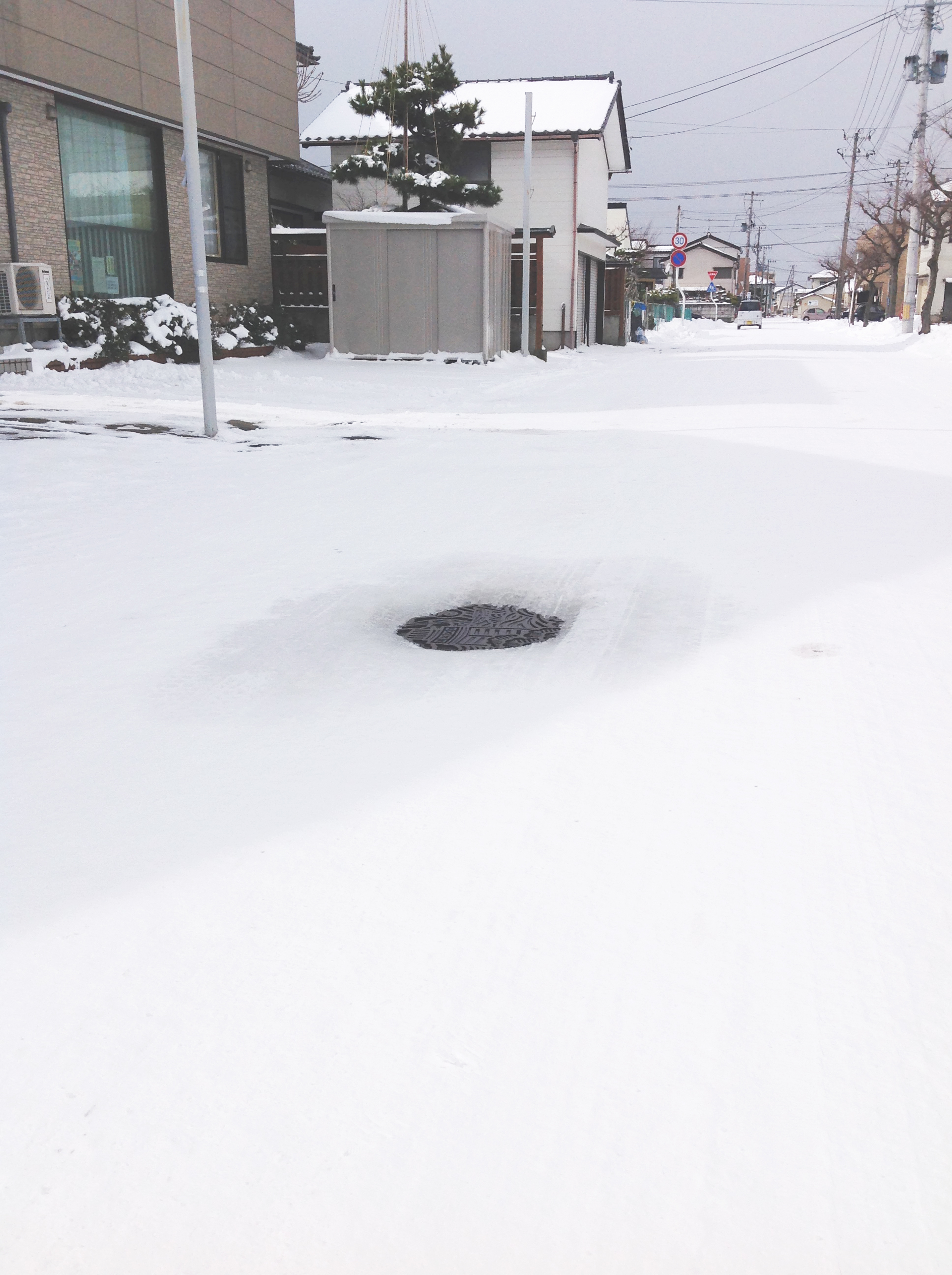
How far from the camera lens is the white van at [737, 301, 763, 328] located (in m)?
71.9

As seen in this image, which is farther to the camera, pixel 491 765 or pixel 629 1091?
pixel 491 765

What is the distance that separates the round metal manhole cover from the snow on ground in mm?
113

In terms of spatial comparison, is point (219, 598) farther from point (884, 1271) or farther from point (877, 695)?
point (884, 1271)

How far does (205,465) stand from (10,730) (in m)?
5.09

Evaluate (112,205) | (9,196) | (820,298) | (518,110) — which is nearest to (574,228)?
(518,110)

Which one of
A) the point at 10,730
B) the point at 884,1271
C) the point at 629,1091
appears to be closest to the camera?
the point at 884,1271

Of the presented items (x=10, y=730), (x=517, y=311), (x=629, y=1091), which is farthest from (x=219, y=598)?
(x=517, y=311)

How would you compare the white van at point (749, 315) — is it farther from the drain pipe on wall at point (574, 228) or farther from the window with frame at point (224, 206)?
the window with frame at point (224, 206)

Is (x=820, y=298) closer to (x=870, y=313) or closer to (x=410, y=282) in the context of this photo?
(x=870, y=313)

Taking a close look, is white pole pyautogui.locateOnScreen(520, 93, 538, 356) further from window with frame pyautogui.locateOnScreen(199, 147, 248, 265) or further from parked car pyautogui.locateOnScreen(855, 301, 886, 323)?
parked car pyautogui.locateOnScreen(855, 301, 886, 323)

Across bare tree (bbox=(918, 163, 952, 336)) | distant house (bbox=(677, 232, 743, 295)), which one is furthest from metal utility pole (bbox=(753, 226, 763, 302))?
bare tree (bbox=(918, 163, 952, 336))

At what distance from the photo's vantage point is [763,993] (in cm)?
220

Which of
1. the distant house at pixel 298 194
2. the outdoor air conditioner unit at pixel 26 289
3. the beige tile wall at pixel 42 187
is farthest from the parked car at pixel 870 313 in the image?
the outdoor air conditioner unit at pixel 26 289

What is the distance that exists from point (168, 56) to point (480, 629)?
15.1m
